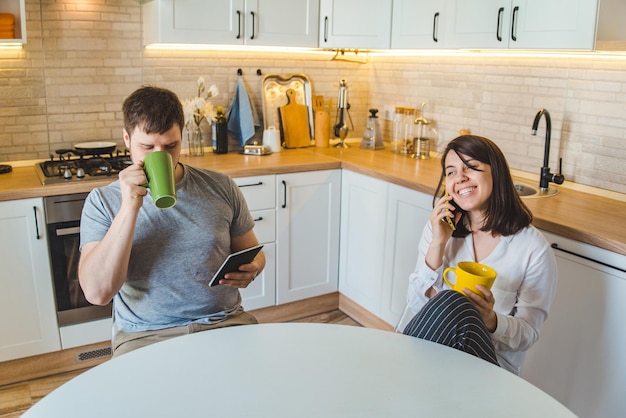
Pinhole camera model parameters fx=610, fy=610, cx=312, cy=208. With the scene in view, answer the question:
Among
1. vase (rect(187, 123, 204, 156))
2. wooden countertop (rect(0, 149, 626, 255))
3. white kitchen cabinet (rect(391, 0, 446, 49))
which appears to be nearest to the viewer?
wooden countertop (rect(0, 149, 626, 255))

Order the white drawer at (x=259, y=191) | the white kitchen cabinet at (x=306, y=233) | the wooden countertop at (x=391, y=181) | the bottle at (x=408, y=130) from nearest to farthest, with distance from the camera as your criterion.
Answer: the wooden countertop at (x=391, y=181)
the white drawer at (x=259, y=191)
the white kitchen cabinet at (x=306, y=233)
the bottle at (x=408, y=130)

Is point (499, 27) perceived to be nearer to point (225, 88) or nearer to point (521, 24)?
point (521, 24)

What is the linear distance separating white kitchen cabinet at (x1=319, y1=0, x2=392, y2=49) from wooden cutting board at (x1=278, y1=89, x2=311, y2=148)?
17.5 inches

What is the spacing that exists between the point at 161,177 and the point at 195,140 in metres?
1.91

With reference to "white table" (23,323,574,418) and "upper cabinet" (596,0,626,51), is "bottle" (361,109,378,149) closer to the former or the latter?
"upper cabinet" (596,0,626,51)

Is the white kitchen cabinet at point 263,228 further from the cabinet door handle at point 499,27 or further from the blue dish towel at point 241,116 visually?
the cabinet door handle at point 499,27

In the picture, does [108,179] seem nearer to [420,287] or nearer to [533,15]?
[420,287]

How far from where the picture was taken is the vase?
3369mm

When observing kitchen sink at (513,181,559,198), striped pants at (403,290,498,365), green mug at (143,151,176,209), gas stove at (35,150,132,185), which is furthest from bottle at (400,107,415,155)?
green mug at (143,151,176,209)

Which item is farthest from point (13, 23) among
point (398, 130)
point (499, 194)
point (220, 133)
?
point (499, 194)

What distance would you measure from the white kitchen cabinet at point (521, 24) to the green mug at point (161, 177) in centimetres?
168

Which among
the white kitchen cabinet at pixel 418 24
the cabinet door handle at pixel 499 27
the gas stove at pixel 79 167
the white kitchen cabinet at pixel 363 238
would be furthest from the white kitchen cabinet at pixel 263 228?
the cabinet door handle at pixel 499 27

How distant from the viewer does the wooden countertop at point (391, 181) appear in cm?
219

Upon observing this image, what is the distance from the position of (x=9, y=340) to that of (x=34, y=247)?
1.48 ft
